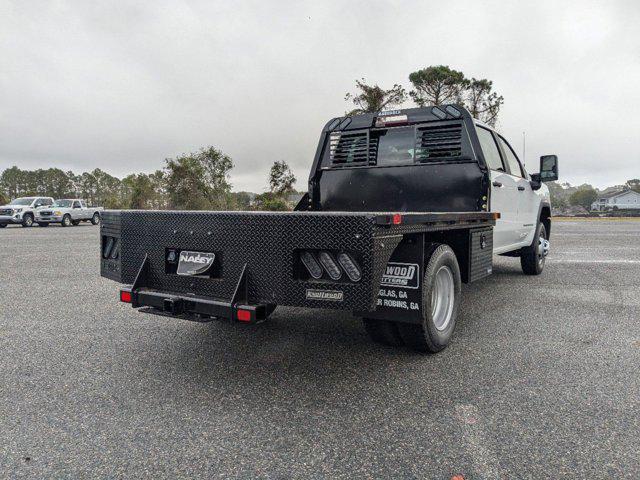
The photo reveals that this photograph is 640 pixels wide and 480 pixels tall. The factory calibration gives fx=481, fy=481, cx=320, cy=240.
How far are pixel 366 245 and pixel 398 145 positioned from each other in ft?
9.70

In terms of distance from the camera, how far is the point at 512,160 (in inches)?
255

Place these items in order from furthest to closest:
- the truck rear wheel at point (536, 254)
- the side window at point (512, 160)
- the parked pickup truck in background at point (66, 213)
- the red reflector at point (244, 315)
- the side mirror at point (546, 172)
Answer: the parked pickup truck in background at point (66, 213) → the truck rear wheel at point (536, 254) → the side mirror at point (546, 172) → the side window at point (512, 160) → the red reflector at point (244, 315)

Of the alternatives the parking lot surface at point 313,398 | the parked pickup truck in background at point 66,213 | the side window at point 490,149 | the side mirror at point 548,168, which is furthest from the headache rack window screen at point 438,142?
the parked pickup truck in background at point 66,213

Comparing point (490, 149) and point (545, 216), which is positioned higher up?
point (490, 149)

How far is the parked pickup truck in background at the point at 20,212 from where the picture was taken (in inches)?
1045

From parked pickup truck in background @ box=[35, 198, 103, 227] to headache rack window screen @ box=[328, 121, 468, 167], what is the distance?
23.9 meters

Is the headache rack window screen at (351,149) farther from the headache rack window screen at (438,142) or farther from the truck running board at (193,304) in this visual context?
the truck running board at (193,304)

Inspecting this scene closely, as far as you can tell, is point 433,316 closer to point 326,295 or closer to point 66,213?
point 326,295

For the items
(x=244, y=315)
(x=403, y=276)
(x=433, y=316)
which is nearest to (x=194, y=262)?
(x=244, y=315)

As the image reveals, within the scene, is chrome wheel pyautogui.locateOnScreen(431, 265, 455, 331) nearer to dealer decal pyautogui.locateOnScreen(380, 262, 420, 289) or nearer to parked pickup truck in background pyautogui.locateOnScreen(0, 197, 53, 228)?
dealer decal pyautogui.locateOnScreen(380, 262, 420, 289)

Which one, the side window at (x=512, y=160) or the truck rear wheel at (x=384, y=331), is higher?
the side window at (x=512, y=160)

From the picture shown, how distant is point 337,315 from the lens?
506 centimetres

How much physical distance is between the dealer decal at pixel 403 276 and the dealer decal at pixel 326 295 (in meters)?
0.55

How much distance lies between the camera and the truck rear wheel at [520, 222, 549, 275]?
7455 millimetres
